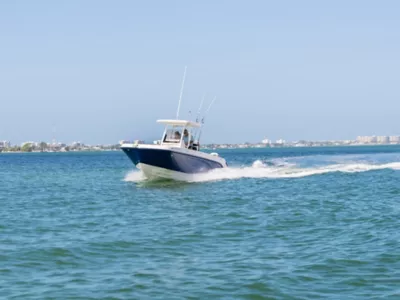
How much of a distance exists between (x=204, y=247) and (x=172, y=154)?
18773 millimetres

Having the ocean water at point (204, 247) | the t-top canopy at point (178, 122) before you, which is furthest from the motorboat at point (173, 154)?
the ocean water at point (204, 247)

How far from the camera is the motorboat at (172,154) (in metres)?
33.3

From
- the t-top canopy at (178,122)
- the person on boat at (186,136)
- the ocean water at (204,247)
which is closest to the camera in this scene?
the ocean water at (204,247)

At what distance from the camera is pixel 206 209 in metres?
22.4

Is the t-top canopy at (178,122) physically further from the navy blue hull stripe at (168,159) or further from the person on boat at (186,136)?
the navy blue hull stripe at (168,159)

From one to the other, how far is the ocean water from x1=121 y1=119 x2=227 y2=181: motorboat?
633cm

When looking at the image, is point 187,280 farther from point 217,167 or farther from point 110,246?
point 217,167

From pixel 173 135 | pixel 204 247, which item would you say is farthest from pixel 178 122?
pixel 204 247

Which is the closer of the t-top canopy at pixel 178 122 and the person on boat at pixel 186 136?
the t-top canopy at pixel 178 122

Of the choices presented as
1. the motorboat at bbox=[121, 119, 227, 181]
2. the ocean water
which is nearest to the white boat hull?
the motorboat at bbox=[121, 119, 227, 181]

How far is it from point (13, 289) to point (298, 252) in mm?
6180

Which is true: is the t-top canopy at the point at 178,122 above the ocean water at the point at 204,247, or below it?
above

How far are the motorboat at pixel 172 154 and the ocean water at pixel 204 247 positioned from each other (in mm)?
6330

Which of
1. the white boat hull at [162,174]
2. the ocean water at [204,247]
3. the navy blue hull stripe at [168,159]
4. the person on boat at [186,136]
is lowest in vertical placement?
the ocean water at [204,247]
